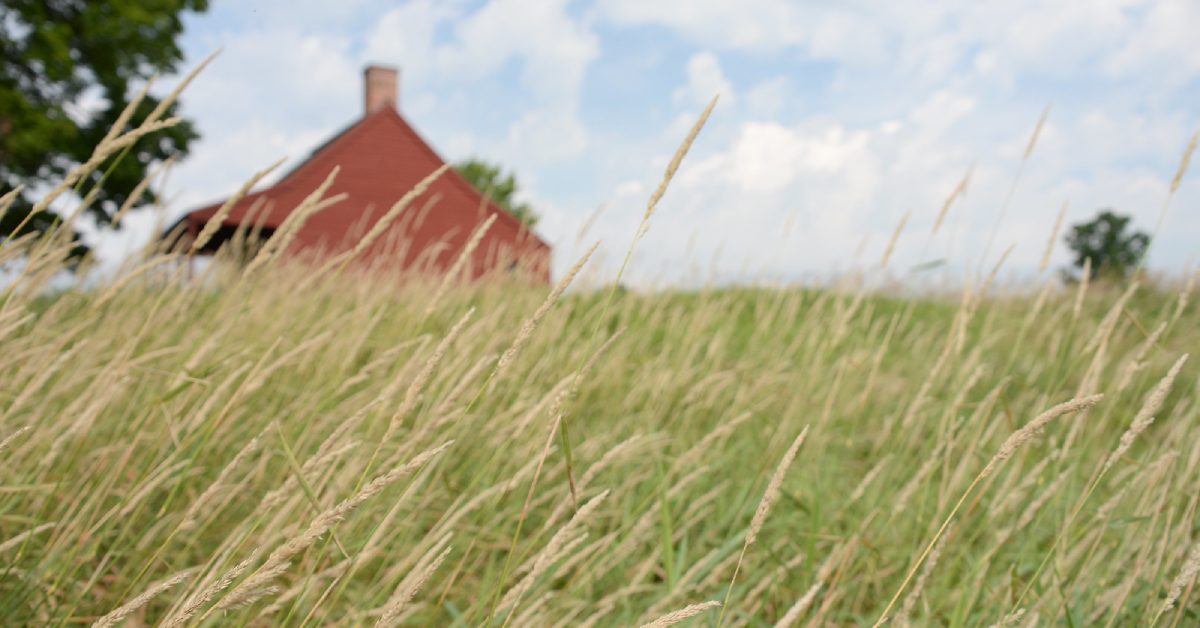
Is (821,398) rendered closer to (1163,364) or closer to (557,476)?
(557,476)

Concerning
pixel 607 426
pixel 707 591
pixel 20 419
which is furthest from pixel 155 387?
pixel 707 591

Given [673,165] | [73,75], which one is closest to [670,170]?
[673,165]

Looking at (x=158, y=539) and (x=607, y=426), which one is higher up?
(x=607, y=426)

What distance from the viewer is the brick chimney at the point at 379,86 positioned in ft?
87.8

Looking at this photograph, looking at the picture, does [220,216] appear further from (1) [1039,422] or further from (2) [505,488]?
(1) [1039,422]

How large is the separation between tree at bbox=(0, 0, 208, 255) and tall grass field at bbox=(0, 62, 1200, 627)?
57.9 ft

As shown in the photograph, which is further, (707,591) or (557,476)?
(557,476)

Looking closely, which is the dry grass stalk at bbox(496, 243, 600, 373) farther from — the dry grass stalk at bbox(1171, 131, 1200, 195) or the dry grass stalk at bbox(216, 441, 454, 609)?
the dry grass stalk at bbox(1171, 131, 1200, 195)

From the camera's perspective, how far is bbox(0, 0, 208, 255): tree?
1852cm

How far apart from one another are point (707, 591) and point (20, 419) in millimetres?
2162

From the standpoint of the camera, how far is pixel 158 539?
222 centimetres

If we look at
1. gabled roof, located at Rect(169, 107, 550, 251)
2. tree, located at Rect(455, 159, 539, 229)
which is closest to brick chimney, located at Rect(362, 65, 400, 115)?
gabled roof, located at Rect(169, 107, 550, 251)

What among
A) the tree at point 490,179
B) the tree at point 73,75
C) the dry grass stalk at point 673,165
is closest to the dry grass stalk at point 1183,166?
the dry grass stalk at point 673,165

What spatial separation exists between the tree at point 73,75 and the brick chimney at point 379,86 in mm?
5635
